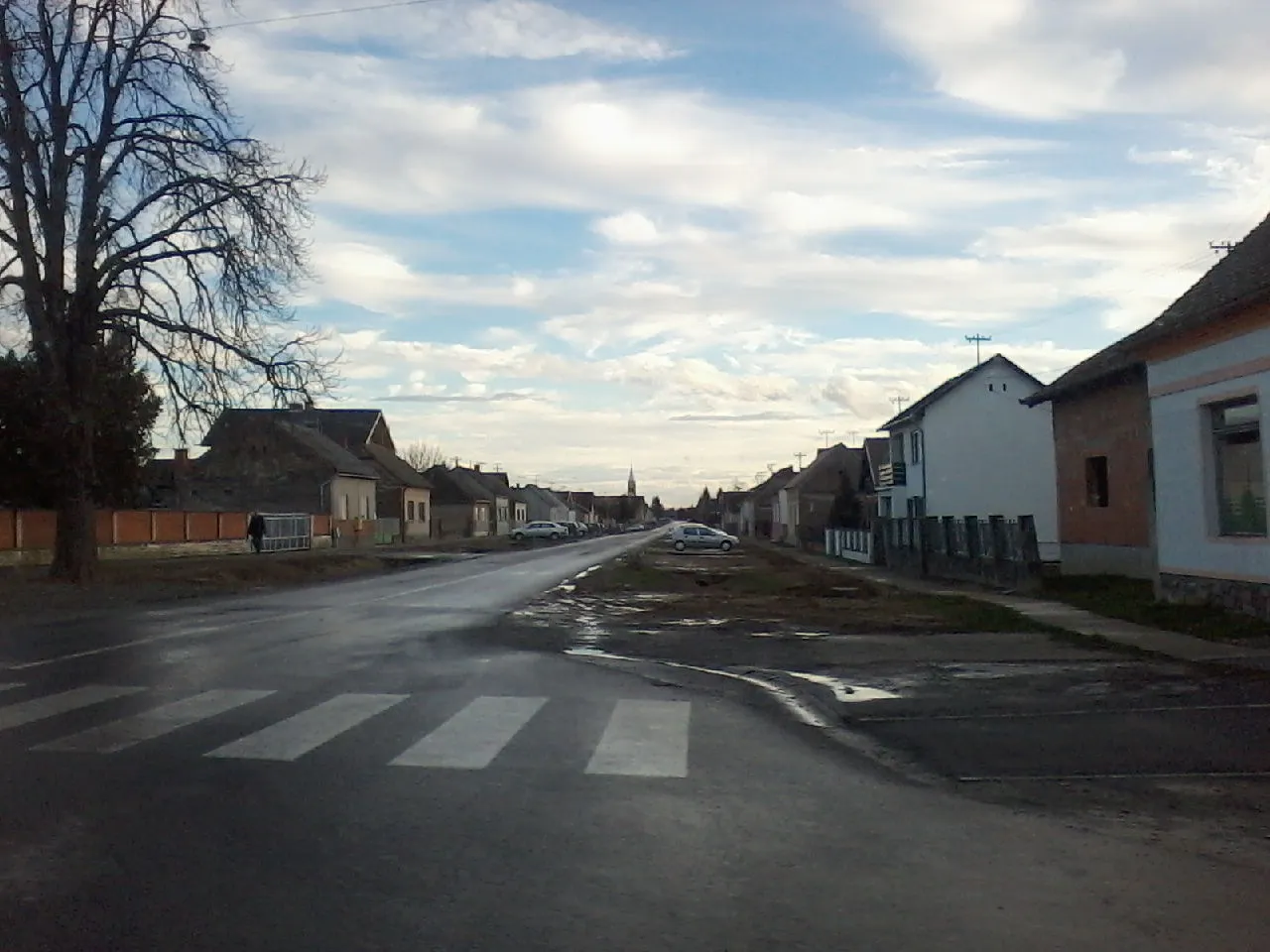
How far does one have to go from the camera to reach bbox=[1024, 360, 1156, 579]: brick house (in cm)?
2445

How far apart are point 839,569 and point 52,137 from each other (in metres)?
25.7

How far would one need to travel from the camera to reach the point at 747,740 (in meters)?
9.37

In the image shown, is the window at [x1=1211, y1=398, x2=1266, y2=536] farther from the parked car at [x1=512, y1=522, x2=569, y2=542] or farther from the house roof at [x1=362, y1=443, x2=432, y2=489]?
the parked car at [x1=512, y1=522, x2=569, y2=542]

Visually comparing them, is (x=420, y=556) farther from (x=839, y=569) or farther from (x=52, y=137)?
(x=52, y=137)

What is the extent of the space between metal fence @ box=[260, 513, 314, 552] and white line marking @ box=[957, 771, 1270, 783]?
4828 centimetres

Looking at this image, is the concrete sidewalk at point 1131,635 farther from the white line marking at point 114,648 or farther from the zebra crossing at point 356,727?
the white line marking at point 114,648

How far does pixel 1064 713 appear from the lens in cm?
1050

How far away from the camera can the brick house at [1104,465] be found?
2445cm

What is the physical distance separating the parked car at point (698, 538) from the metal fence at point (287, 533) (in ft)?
59.1

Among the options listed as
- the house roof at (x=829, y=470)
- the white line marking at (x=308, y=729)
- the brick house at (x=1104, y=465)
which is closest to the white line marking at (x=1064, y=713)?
the white line marking at (x=308, y=729)

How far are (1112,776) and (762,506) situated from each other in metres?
122

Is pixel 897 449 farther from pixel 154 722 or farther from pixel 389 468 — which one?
pixel 154 722

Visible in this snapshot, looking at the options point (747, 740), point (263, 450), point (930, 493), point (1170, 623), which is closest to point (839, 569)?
point (930, 493)

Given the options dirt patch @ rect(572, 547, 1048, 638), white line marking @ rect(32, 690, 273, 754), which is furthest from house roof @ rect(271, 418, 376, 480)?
white line marking @ rect(32, 690, 273, 754)
